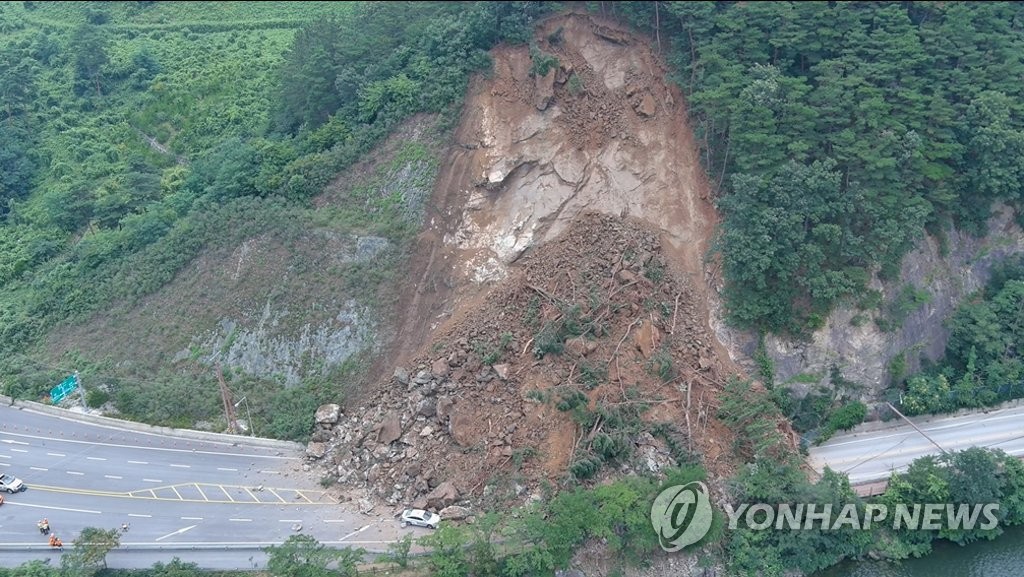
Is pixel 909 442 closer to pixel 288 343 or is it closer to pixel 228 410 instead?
pixel 288 343

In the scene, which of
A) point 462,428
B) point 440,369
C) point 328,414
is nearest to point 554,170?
point 440,369

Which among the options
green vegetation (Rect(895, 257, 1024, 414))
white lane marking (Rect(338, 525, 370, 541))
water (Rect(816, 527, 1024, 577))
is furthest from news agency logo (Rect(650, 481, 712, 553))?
green vegetation (Rect(895, 257, 1024, 414))

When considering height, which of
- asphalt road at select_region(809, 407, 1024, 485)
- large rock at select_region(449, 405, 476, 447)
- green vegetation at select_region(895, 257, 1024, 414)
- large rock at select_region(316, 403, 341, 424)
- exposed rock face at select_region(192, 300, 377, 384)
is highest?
exposed rock face at select_region(192, 300, 377, 384)

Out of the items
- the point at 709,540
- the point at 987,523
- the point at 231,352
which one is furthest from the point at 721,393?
the point at 231,352

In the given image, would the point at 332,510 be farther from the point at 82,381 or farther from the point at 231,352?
the point at 82,381

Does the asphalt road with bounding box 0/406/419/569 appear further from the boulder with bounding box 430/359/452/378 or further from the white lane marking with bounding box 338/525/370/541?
the boulder with bounding box 430/359/452/378
